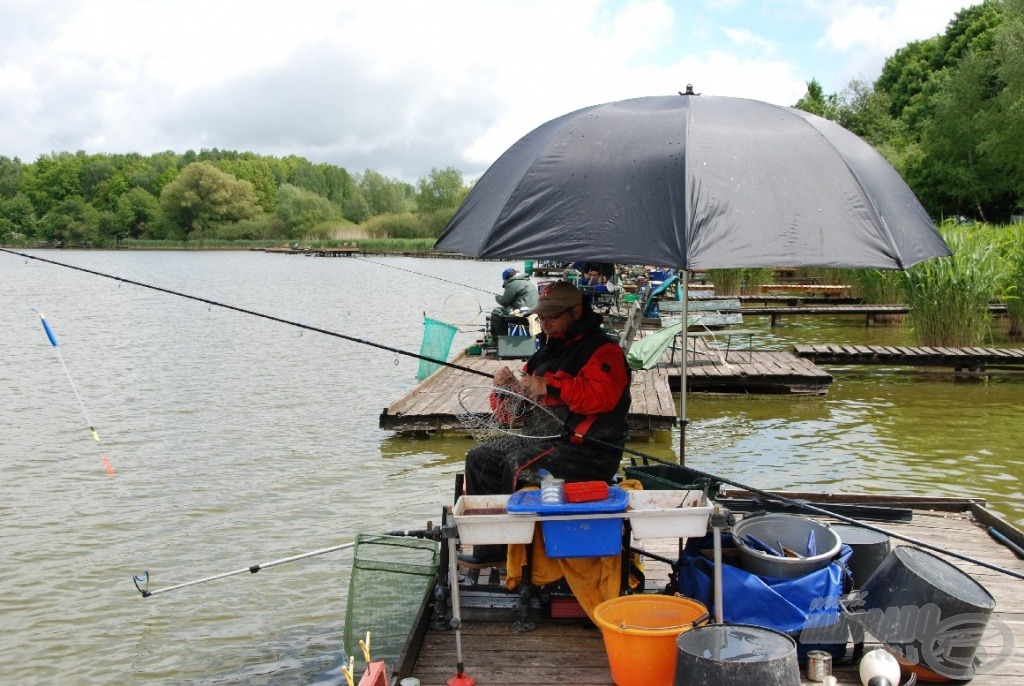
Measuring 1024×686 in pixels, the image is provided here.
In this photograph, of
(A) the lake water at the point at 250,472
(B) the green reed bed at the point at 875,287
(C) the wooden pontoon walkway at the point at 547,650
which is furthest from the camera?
(B) the green reed bed at the point at 875,287

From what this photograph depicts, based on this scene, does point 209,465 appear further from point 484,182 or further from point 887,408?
point 887,408

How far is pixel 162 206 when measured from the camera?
4213 inches

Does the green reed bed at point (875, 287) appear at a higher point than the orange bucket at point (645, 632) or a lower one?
higher

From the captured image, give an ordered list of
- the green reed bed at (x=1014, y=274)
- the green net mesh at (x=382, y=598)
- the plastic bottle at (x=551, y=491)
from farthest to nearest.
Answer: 1. the green reed bed at (x=1014, y=274)
2. the green net mesh at (x=382, y=598)
3. the plastic bottle at (x=551, y=491)

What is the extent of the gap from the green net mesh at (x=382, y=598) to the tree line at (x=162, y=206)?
8565 centimetres

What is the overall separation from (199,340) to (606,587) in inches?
706

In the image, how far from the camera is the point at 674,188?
370 centimetres

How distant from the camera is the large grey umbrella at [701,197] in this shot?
359cm

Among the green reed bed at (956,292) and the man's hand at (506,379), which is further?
the green reed bed at (956,292)

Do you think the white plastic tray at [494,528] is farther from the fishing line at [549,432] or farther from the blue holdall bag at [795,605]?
the blue holdall bag at [795,605]

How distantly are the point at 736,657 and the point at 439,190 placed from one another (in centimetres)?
10850

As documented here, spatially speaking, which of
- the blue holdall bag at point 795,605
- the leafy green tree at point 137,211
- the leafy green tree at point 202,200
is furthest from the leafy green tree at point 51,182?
the blue holdall bag at point 795,605

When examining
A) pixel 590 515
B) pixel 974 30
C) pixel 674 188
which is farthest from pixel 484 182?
pixel 974 30

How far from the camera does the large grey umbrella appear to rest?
359 cm
